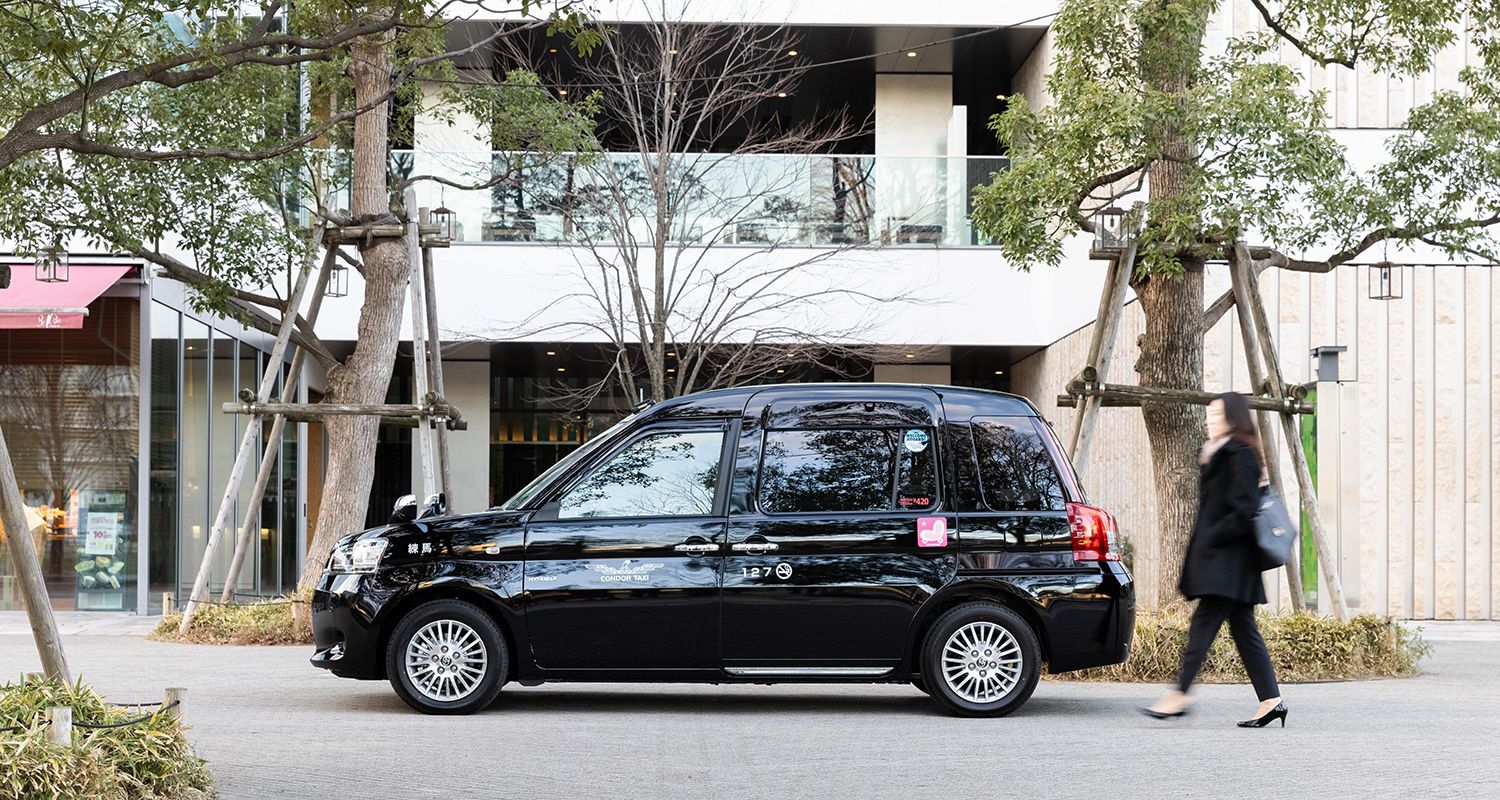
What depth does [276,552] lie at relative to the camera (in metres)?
22.9

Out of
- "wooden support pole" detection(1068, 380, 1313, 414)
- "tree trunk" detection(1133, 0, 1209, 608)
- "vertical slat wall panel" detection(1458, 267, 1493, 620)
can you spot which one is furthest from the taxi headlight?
"vertical slat wall panel" detection(1458, 267, 1493, 620)

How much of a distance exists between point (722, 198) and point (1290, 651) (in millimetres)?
10590

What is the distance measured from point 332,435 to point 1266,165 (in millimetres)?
8820

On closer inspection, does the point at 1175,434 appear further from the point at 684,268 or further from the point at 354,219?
the point at 684,268

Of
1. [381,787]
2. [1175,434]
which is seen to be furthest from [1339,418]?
[381,787]

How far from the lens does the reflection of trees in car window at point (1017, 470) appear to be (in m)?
9.26

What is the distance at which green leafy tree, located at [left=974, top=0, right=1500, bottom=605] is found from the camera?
12.2 metres

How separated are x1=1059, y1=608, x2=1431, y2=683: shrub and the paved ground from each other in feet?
0.89

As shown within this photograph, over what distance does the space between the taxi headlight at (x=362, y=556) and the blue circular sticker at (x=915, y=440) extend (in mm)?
3017

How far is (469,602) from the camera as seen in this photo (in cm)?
918

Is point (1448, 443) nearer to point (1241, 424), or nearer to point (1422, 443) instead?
point (1422, 443)

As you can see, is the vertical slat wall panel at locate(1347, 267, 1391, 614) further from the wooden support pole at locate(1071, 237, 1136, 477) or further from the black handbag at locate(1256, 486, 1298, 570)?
the black handbag at locate(1256, 486, 1298, 570)

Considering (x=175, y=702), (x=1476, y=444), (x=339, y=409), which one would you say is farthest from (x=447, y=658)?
(x=1476, y=444)

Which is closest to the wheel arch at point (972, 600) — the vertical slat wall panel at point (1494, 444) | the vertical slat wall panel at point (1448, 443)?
the vertical slat wall panel at point (1448, 443)
